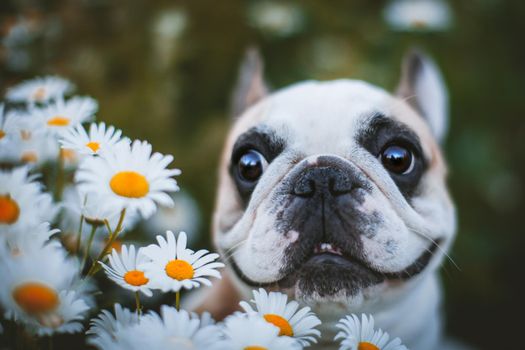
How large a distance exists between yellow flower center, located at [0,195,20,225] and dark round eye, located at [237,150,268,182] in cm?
64

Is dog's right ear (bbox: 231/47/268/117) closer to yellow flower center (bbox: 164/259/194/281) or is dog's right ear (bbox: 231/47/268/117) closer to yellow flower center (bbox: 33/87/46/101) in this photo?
yellow flower center (bbox: 33/87/46/101)

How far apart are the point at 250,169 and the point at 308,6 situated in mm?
1747

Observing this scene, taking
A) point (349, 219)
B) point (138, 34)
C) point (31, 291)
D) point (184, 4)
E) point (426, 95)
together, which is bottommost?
point (31, 291)

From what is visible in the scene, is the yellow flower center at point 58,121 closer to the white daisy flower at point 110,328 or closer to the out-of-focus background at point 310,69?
the white daisy flower at point 110,328

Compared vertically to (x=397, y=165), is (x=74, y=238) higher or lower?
lower

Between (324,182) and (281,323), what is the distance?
0.37 meters

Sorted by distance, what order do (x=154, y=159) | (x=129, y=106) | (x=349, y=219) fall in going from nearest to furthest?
(x=154, y=159) → (x=349, y=219) → (x=129, y=106)

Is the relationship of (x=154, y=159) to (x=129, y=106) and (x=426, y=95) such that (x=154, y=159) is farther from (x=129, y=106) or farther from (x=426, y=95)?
(x=129, y=106)

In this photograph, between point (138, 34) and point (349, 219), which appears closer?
point (349, 219)

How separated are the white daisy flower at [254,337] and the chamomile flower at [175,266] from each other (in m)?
0.10

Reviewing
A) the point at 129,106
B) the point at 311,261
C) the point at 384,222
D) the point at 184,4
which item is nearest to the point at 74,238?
the point at 311,261

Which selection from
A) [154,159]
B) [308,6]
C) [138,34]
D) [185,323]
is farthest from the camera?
[308,6]

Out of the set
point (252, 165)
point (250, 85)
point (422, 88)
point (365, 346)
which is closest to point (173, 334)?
point (365, 346)

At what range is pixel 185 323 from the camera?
0.86 metres
